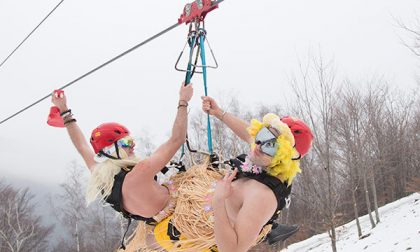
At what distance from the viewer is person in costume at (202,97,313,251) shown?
70.9 inches

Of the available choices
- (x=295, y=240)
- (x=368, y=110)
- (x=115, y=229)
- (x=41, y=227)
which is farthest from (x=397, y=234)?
(x=41, y=227)

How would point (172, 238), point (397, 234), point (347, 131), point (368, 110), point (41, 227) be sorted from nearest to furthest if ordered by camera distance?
point (172, 238) < point (397, 234) < point (347, 131) < point (368, 110) < point (41, 227)

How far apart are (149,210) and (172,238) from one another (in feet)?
0.68

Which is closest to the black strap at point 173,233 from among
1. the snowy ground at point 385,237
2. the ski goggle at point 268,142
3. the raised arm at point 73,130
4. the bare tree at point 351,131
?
the ski goggle at point 268,142

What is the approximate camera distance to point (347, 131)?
1542cm

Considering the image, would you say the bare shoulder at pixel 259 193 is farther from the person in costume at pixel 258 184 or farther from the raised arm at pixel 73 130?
the raised arm at pixel 73 130

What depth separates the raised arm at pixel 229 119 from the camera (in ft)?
8.85

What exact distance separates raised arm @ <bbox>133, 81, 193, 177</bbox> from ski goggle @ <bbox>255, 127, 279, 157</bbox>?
468 mm

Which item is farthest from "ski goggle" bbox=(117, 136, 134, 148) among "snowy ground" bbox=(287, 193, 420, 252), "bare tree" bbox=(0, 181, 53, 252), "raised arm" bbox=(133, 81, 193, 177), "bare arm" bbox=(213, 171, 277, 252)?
"bare tree" bbox=(0, 181, 53, 252)

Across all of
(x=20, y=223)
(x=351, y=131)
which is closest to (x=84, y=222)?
(x=20, y=223)

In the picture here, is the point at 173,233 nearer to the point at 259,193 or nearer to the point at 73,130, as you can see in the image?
the point at 259,193

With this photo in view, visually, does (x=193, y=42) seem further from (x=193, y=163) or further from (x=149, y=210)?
(x=149, y=210)

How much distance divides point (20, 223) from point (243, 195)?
76.9 ft

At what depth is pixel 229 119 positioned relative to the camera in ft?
9.03
